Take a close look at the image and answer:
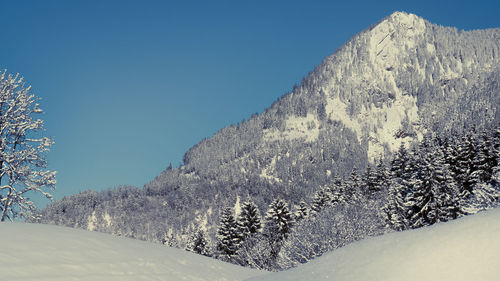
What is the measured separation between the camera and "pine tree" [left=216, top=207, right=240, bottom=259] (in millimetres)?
58562

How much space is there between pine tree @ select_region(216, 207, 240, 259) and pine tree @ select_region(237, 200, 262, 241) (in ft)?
3.50

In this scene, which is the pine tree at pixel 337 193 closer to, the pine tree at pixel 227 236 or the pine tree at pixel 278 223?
the pine tree at pixel 278 223

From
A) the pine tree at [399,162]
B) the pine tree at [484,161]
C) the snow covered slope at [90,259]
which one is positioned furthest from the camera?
the pine tree at [399,162]

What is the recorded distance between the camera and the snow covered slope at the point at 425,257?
7.91 m

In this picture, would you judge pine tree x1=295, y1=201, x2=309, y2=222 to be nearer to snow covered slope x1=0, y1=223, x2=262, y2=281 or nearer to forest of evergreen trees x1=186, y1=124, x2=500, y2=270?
forest of evergreen trees x1=186, y1=124, x2=500, y2=270

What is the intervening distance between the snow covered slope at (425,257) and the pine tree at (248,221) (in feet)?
168

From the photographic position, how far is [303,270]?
1030 centimetres

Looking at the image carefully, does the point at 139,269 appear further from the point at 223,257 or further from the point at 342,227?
the point at 223,257

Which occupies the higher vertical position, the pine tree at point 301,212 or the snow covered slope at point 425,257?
the pine tree at point 301,212

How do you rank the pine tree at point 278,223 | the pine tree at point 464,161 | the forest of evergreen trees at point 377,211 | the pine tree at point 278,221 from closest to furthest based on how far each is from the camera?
1. the forest of evergreen trees at point 377,211
2. the pine tree at point 464,161
3. the pine tree at point 278,223
4. the pine tree at point 278,221

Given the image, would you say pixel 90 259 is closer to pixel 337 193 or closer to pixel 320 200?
pixel 337 193

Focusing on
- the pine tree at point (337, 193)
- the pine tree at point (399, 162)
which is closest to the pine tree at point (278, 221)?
the pine tree at point (337, 193)

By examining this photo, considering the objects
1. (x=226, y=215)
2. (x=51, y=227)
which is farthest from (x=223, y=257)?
(x=51, y=227)

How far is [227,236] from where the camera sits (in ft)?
195
